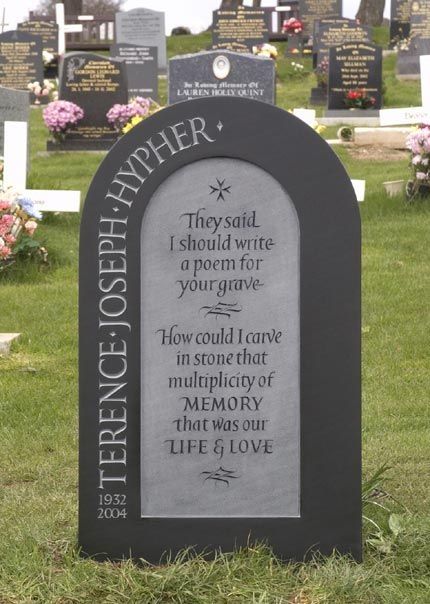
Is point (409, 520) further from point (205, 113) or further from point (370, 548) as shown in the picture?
point (205, 113)

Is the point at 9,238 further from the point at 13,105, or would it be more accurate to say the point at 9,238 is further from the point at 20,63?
the point at 20,63

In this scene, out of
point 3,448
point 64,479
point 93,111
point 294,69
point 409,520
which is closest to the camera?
point 409,520

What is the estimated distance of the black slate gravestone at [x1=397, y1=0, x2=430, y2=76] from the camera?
82.0 ft

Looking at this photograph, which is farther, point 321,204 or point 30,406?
point 30,406

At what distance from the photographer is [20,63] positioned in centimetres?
2311

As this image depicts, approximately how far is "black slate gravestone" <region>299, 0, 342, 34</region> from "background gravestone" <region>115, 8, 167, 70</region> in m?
6.30

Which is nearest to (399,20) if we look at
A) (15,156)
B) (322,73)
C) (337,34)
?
(337,34)

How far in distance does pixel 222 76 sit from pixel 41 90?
10.5 metres

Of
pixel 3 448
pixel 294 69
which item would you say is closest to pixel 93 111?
pixel 294 69

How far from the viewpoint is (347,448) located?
12.5 feet

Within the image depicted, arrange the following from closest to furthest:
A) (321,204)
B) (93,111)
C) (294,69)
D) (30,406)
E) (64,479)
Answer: (321,204) → (64,479) → (30,406) → (93,111) → (294,69)

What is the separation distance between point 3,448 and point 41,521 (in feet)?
3.77

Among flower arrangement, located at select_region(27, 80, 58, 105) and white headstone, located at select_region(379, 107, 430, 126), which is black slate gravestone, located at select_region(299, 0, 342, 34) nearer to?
flower arrangement, located at select_region(27, 80, 58, 105)

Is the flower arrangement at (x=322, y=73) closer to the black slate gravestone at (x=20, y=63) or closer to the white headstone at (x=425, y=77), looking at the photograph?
the black slate gravestone at (x=20, y=63)
